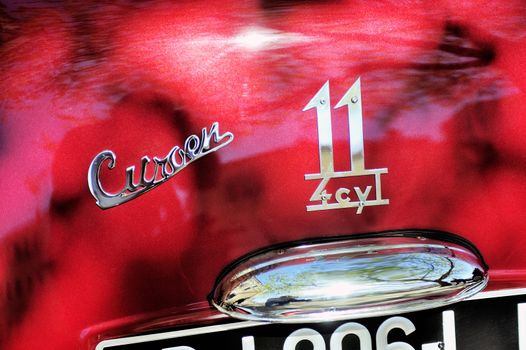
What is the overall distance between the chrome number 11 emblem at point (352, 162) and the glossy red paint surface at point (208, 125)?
13 millimetres

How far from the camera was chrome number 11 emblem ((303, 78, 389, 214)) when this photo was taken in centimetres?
99

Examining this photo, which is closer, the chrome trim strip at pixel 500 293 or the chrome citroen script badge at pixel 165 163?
the chrome citroen script badge at pixel 165 163

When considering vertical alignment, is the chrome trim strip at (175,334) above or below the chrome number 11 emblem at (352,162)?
below

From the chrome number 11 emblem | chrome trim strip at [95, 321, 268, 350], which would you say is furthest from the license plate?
the chrome number 11 emblem

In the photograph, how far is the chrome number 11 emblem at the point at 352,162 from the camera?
0.99 m

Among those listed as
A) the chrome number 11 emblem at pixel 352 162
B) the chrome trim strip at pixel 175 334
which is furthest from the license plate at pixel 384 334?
the chrome number 11 emblem at pixel 352 162

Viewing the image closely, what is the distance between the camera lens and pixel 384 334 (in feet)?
3.53

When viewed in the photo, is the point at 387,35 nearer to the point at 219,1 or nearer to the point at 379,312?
the point at 219,1

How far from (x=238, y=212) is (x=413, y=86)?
392 mm

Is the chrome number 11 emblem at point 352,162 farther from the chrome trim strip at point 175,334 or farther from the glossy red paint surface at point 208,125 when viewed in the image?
the chrome trim strip at point 175,334

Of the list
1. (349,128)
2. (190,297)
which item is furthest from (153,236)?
(349,128)

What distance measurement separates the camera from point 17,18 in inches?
37.0

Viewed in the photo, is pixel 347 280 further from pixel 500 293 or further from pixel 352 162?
pixel 500 293


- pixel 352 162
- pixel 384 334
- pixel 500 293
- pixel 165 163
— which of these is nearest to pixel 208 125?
pixel 165 163
